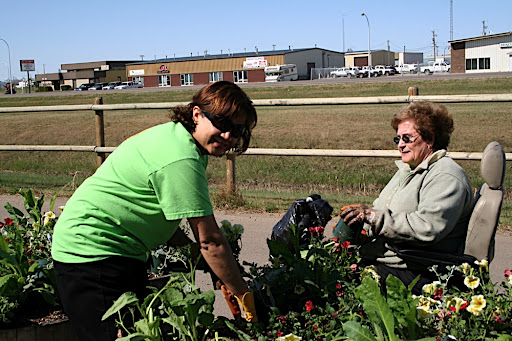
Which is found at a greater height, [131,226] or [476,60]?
[476,60]

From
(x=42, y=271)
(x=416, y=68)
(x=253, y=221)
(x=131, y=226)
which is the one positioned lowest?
(x=253, y=221)

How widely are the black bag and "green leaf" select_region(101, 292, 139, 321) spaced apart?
1198 millimetres

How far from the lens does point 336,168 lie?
1172cm

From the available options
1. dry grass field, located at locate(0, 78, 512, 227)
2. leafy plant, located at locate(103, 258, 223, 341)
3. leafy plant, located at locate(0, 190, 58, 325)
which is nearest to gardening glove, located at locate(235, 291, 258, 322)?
leafy plant, located at locate(103, 258, 223, 341)

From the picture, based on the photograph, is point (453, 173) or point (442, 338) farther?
point (453, 173)

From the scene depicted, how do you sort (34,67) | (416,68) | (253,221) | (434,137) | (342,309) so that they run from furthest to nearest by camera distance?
(34,67)
(416,68)
(253,221)
(434,137)
(342,309)

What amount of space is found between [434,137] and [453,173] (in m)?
0.33

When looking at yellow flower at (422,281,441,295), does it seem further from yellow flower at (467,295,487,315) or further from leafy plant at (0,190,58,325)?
leafy plant at (0,190,58,325)

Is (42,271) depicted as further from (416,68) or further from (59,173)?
(416,68)

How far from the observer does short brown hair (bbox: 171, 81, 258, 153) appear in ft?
7.88

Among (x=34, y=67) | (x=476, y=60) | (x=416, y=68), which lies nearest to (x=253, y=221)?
(x=476, y=60)

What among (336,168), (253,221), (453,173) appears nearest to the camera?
(453,173)

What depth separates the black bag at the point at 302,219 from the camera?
3420mm

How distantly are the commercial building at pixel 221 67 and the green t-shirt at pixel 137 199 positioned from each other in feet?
239
